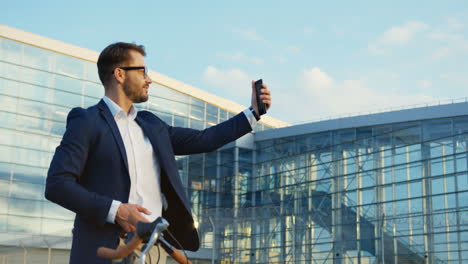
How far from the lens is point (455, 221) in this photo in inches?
991

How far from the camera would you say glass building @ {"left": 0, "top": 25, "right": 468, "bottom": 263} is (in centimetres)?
2547

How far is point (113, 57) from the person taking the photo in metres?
2.76

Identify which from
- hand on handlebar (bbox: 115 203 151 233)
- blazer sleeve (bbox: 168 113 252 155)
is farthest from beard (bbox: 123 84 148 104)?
hand on handlebar (bbox: 115 203 151 233)

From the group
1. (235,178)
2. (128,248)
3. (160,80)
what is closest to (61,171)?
(128,248)

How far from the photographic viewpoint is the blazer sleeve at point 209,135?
288 cm

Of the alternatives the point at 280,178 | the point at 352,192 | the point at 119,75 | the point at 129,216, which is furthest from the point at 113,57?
the point at 280,178

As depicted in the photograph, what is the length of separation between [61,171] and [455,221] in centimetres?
2436

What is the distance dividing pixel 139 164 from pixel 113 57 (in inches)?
16.9

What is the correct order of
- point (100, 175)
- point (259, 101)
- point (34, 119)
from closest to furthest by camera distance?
point (100, 175) → point (259, 101) → point (34, 119)

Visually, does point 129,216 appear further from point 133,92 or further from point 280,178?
point 280,178

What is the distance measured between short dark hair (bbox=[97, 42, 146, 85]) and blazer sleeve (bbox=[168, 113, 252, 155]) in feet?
1.19

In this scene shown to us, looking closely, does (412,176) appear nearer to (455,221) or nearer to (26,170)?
(455,221)

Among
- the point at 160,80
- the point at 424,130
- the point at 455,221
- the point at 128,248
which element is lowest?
the point at 128,248

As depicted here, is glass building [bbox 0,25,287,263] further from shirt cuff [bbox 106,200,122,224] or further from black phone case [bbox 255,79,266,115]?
shirt cuff [bbox 106,200,122,224]
